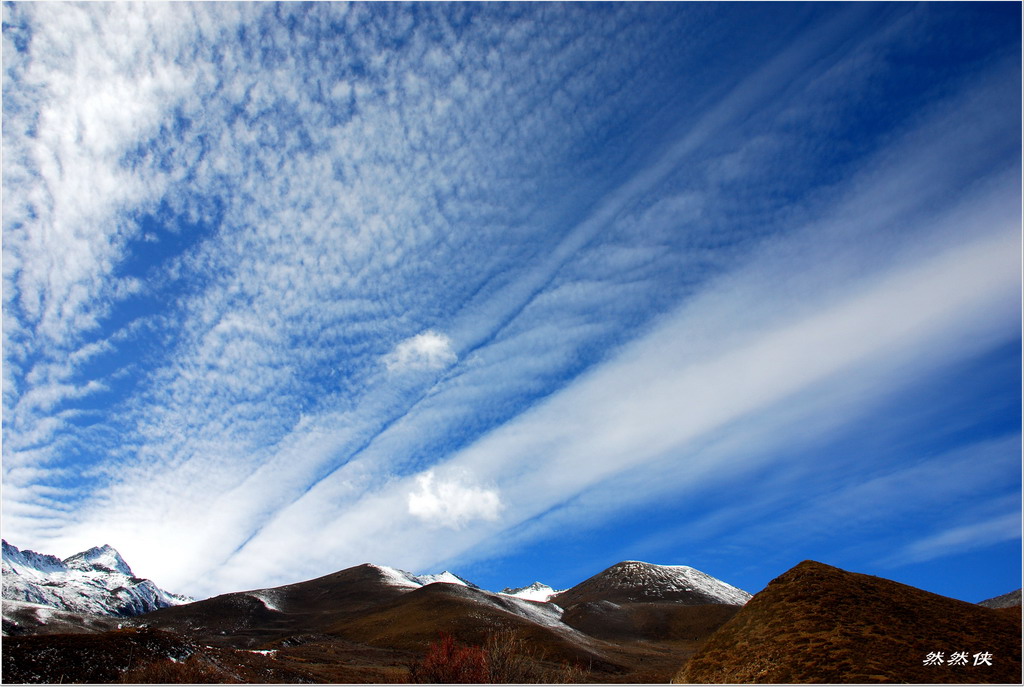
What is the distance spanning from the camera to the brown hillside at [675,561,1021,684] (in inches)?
653

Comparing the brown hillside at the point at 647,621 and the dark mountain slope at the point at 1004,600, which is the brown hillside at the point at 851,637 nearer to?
the brown hillside at the point at 647,621

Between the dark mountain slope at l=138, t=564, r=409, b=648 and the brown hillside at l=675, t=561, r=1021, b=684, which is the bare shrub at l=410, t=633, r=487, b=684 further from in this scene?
the dark mountain slope at l=138, t=564, r=409, b=648

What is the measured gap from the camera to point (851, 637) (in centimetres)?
1836

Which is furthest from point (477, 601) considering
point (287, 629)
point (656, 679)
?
point (656, 679)

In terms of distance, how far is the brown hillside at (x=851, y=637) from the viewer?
1659 cm

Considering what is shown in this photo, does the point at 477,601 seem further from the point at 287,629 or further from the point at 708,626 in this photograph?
the point at 708,626

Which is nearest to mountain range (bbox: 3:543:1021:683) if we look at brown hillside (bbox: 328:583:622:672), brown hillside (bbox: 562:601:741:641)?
brown hillside (bbox: 328:583:622:672)

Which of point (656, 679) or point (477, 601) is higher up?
point (477, 601)

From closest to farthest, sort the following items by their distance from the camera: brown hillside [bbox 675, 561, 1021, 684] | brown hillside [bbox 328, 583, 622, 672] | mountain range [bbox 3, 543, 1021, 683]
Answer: brown hillside [bbox 675, 561, 1021, 684] < mountain range [bbox 3, 543, 1021, 683] < brown hillside [bbox 328, 583, 622, 672]

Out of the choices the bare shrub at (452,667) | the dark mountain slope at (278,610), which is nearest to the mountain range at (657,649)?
the bare shrub at (452,667)

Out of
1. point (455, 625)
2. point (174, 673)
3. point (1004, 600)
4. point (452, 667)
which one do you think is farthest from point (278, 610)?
point (1004, 600)

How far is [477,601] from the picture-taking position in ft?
379

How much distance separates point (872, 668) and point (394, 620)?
106892 millimetres

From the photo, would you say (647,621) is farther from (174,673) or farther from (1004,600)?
(174,673)
